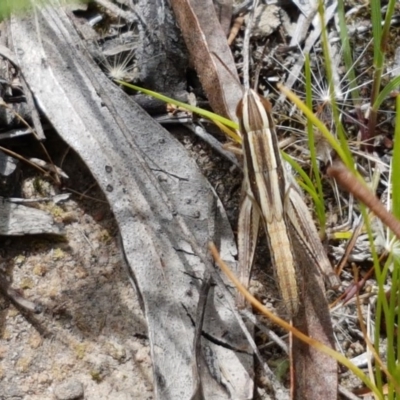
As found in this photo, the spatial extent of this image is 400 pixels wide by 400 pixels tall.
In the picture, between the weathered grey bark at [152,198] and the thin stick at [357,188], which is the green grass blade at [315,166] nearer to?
the weathered grey bark at [152,198]

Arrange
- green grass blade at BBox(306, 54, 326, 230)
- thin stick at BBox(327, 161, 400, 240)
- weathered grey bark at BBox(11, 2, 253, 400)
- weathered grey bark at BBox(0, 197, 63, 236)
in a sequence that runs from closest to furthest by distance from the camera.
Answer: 1. thin stick at BBox(327, 161, 400, 240)
2. green grass blade at BBox(306, 54, 326, 230)
3. weathered grey bark at BBox(11, 2, 253, 400)
4. weathered grey bark at BBox(0, 197, 63, 236)

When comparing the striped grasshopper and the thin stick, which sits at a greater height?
the thin stick

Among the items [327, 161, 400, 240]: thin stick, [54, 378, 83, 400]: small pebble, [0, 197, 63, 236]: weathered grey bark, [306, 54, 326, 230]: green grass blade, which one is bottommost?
[54, 378, 83, 400]: small pebble

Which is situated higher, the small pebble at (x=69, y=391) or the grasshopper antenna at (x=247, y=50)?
the grasshopper antenna at (x=247, y=50)

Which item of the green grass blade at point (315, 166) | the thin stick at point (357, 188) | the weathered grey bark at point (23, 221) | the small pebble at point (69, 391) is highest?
the thin stick at point (357, 188)

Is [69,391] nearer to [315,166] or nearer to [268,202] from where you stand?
[268,202]

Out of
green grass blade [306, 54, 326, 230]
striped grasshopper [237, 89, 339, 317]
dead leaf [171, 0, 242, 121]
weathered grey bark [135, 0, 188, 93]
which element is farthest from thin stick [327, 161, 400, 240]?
weathered grey bark [135, 0, 188, 93]

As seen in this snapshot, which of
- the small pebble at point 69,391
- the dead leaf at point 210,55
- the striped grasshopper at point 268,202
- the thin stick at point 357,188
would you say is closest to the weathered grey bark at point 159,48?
the dead leaf at point 210,55

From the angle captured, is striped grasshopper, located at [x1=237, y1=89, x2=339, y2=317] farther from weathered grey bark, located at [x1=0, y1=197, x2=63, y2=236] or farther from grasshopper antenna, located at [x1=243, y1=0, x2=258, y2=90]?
weathered grey bark, located at [x1=0, y1=197, x2=63, y2=236]
